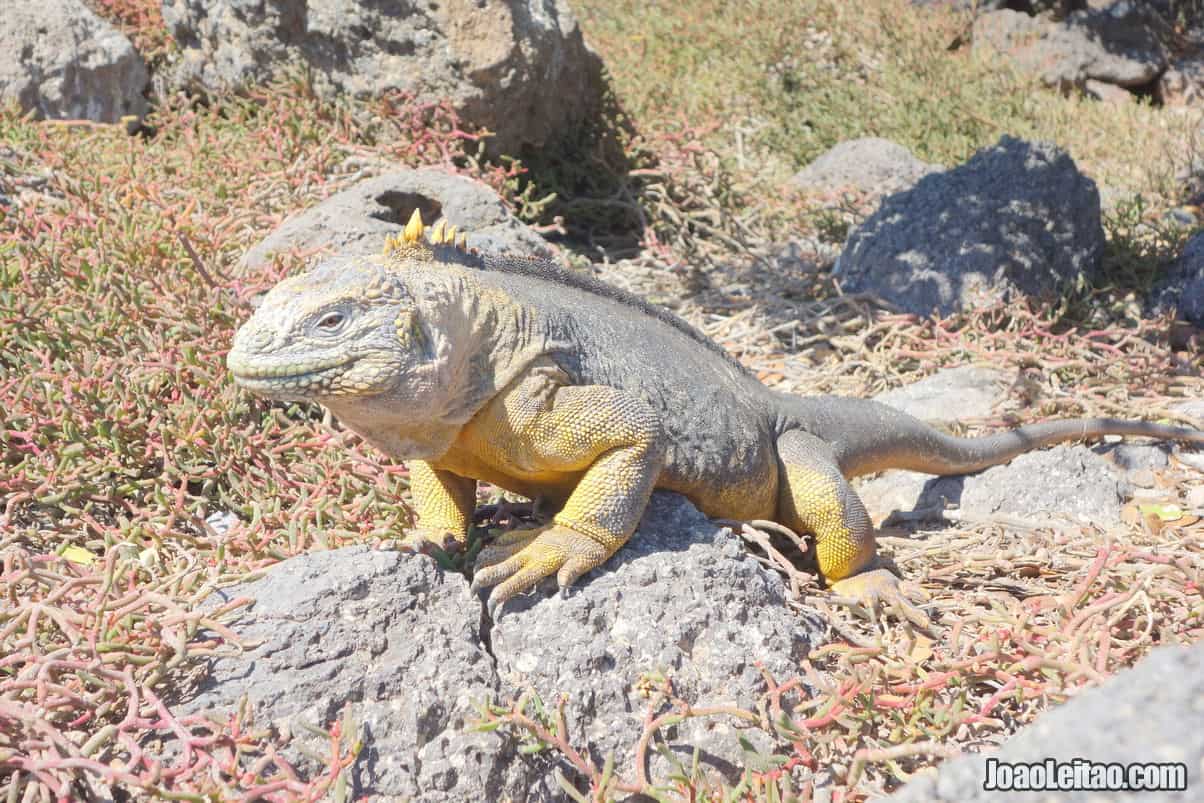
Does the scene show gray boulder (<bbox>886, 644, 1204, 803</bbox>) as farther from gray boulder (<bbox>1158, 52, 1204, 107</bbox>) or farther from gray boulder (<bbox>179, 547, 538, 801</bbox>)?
gray boulder (<bbox>1158, 52, 1204, 107</bbox>)

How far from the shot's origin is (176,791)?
2174 mm

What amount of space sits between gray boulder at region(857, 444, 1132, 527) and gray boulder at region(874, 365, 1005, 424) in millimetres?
647

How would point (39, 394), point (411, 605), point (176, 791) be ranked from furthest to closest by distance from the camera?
point (39, 394) < point (411, 605) < point (176, 791)

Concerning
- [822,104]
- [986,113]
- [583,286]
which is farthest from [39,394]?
[986,113]

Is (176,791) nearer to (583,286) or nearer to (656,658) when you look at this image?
(656,658)

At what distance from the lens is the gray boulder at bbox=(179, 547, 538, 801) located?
7.92 ft

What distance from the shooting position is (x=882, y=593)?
3.18m

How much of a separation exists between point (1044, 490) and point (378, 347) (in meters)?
2.76

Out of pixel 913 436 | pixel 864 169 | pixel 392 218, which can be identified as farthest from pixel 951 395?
pixel 864 169

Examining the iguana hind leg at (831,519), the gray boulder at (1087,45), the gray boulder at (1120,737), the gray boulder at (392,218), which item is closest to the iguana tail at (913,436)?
the iguana hind leg at (831,519)

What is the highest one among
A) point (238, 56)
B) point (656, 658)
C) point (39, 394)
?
point (238, 56)

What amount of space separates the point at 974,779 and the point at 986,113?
357 inches

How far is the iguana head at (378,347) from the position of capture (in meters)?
2.42

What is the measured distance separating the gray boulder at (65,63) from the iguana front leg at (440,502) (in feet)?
→ 16.3
